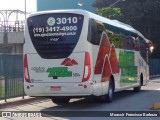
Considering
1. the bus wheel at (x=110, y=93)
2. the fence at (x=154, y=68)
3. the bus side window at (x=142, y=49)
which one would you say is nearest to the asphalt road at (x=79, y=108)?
the bus wheel at (x=110, y=93)

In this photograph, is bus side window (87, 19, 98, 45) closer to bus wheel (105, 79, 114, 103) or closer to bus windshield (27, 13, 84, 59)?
bus windshield (27, 13, 84, 59)

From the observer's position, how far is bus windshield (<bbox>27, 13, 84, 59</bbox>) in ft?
47.7

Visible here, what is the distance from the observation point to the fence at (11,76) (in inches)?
638

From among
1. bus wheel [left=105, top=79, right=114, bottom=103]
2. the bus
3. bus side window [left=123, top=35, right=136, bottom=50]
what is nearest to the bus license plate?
the bus

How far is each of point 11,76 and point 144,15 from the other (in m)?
42.3

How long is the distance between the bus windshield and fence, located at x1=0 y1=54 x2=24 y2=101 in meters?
2.03

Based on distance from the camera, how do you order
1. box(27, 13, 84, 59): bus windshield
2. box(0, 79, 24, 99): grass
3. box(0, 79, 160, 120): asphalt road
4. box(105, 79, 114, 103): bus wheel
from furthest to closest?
box(105, 79, 114, 103): bus wheel
box(0, 79, 24, 99): grass
box(27, 13, 84, 59): bus windshield
box(0, 79, 160, 120): asphalt road

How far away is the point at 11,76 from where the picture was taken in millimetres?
16703

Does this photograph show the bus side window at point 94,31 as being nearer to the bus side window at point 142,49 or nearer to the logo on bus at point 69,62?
the logo on bus at point 69,62

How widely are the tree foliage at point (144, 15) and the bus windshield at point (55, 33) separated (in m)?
40.1

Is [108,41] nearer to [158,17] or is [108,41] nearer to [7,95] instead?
[7,95]

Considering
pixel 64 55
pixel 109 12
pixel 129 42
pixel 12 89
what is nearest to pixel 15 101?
pixel 12 89

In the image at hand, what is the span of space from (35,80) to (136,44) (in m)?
8.82

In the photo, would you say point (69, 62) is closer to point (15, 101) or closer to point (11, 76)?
point (11, 76)
